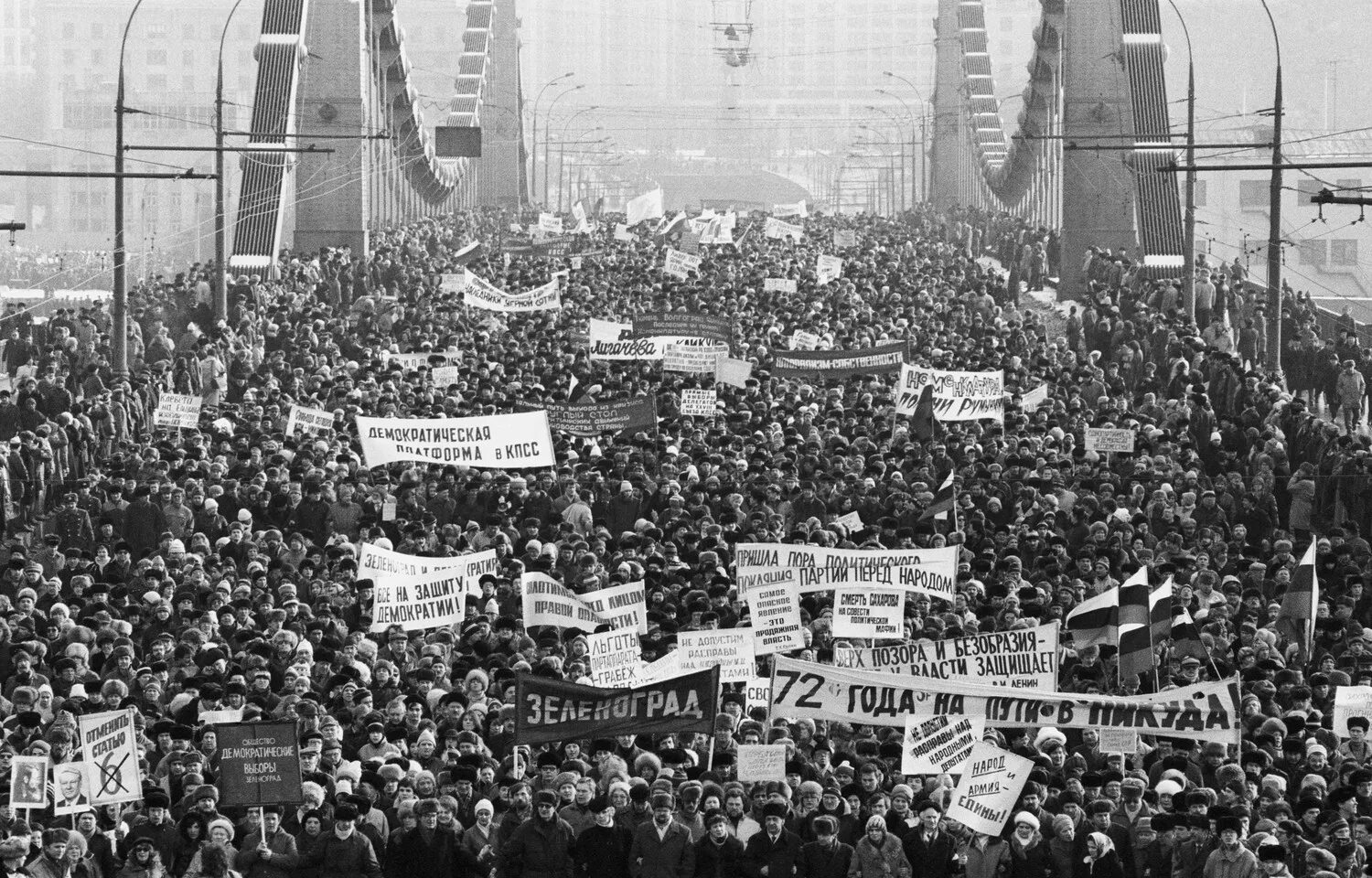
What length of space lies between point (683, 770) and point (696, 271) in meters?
34.0

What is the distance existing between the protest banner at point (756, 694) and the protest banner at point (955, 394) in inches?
415

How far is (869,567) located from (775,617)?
3.44 ft

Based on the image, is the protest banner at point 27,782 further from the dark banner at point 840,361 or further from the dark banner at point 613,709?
the dark banner at point 840,361

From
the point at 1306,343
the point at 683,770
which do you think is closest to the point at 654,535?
the point at 683,770

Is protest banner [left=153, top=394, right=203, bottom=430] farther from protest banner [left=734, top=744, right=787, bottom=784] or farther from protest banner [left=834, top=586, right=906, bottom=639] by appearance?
protest banner [left=734, top=744, right=787, bottom=784]

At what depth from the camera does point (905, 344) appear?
2991 cm

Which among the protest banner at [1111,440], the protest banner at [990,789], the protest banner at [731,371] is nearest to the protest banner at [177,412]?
the protest banner at [731,371]

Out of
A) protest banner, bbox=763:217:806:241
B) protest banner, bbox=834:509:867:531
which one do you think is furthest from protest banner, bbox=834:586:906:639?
protest banner, bbox=763:217:806:241

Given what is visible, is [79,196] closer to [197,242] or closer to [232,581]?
[197,242]

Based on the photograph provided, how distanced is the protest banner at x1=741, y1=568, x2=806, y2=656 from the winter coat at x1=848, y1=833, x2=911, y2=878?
13.4 ft

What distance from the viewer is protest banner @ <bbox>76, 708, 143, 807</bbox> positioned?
1255cm

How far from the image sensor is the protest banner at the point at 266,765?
12.2m

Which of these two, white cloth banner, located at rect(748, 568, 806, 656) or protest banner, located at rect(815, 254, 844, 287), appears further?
protest banner, located at rect(815, 254, 844, 287)

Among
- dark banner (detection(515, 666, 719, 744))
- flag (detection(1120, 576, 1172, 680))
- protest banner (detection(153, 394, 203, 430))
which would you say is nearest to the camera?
dark banner (detection(515, 666, 719, 744))
